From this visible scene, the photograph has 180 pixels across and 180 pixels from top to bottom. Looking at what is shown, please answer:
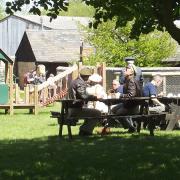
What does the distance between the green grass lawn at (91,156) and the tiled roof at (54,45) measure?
4064 cm

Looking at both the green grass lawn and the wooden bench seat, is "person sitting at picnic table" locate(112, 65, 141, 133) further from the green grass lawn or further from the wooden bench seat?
the green grass lawn

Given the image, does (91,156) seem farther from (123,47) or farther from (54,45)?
(54,45)

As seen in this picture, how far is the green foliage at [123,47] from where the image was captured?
118ft

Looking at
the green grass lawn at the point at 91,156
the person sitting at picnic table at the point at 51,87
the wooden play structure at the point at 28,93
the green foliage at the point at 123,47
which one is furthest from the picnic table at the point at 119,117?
the green foliage at the point at 123,47

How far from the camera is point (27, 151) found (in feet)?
36.4

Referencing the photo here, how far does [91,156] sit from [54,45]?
1872 inches

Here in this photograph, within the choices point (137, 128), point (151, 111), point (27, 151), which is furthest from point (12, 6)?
point (151, 111)

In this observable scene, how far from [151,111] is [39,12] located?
5.39 metres

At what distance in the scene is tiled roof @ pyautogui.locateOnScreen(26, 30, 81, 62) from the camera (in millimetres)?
55625

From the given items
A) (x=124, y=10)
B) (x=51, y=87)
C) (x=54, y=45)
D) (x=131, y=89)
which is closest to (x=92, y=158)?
(x=124, y=10)

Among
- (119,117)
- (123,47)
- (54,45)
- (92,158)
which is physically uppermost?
(54,45)

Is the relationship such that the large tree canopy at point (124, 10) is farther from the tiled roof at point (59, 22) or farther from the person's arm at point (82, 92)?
the tiled roof at point (59, 22)

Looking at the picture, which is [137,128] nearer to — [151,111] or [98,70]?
[151,111]

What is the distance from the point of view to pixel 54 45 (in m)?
57.4
